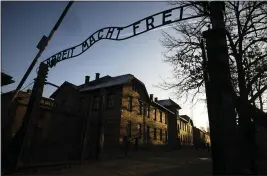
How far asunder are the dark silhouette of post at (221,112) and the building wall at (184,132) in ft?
148

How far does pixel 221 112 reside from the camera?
412 centimetres

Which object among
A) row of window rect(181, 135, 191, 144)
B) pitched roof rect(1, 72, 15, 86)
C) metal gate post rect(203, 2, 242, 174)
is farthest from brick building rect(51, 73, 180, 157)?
metal gate post rect(203, 2, 242, 174)

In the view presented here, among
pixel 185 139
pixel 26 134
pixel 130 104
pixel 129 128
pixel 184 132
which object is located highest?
pixel 130 104

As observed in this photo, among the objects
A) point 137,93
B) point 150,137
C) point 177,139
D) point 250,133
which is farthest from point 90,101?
point 177,139

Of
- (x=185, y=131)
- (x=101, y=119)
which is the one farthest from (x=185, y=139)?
(x=101, y=119)

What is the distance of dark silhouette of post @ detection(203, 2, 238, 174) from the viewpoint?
4.11 m

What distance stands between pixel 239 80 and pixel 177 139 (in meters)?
34.5

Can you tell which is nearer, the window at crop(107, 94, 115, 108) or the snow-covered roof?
the window at crop(107, 94, 115, 108)

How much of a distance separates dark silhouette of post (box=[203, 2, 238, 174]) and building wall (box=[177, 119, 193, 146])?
148ft

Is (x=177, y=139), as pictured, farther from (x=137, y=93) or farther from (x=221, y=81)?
(x=221, y=81)

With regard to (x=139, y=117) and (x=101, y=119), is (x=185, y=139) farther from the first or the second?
(x=101, y=119)

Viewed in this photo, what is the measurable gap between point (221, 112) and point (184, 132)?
169ft

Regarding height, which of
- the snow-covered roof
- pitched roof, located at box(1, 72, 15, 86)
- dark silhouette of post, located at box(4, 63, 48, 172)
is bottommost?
dark silhouette of post, located at box(4, 63, 48, 172)

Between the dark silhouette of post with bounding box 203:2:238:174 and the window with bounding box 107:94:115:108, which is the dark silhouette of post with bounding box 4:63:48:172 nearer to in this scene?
the dark silhouette of post with bounding box 203:2:238:174
